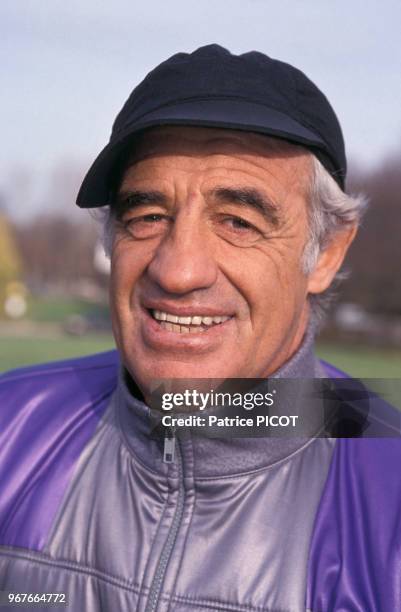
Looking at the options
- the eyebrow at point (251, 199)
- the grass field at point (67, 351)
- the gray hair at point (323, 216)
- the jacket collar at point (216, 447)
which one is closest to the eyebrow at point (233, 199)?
the eyebrow at point (251, 199)

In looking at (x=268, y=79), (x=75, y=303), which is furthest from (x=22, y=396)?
(x=75, y=303)

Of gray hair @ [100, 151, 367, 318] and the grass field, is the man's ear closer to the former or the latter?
gray hair @ [100, 151, 367, 318]

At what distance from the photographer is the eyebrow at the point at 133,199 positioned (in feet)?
3.98

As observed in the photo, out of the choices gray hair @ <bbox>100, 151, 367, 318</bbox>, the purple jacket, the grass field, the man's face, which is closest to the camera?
the purple jacket

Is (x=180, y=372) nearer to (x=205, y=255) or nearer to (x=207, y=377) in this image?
(x=207, y=377)

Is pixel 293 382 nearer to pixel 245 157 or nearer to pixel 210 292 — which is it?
pixel 210 292

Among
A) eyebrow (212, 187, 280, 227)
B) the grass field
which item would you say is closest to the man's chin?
eyebrow (212, 187, 280, 227)

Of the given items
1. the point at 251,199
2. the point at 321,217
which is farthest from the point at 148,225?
the point at 321,217

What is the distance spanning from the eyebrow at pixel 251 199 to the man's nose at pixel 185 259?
65mm

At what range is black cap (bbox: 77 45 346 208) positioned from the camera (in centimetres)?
115

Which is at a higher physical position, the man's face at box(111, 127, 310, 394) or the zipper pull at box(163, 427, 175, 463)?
the man's face at box(111, 127, 310, 394)

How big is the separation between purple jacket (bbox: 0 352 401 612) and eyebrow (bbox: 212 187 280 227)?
1.28 feet

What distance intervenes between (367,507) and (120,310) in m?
0.53

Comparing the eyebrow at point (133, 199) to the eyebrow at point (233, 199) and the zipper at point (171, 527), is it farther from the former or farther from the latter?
the zipper at point (171, 527)
